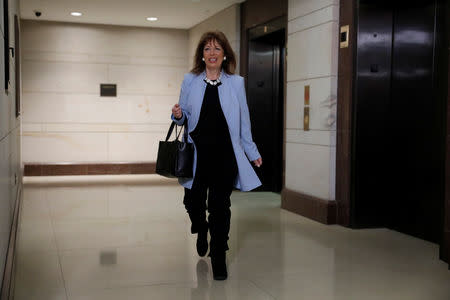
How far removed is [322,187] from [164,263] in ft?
7.90

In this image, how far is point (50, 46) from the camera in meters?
10.8

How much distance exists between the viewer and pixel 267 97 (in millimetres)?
8562

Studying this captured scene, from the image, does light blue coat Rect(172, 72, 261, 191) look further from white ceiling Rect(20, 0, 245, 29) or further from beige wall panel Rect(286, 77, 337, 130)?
white ceiling Rect(20, 0, 245, 29)

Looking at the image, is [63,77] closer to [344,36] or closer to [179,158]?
[344,36]

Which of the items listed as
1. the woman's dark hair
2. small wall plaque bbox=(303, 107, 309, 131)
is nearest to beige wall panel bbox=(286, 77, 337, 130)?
small wall plaque bbox=(303, 107, 309, 131)

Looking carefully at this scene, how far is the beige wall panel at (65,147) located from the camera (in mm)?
10781

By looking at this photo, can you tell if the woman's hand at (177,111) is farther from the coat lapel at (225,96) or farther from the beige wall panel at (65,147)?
the beige wall panel at (65,147)

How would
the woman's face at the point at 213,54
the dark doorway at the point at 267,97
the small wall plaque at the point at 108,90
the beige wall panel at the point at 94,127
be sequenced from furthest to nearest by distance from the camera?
1. the small wall plaque at the point at 108,90
2. the beige wall panel at the point at 94,127
3. the dark doorway at the point at 267,97
4. the woman's face at the point at 213,54

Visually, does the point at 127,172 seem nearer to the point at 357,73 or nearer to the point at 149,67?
the point at 149,67

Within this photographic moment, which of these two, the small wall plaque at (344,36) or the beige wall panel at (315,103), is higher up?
the small wall plaque at (344,36)

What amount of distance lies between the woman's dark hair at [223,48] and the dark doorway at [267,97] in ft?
14.7

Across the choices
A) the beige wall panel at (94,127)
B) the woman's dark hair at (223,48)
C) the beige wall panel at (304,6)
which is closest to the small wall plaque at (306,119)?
the beige wall panel at (304,6)

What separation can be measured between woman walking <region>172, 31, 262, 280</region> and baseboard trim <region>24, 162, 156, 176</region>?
7.44m

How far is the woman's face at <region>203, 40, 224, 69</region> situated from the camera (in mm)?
3836
